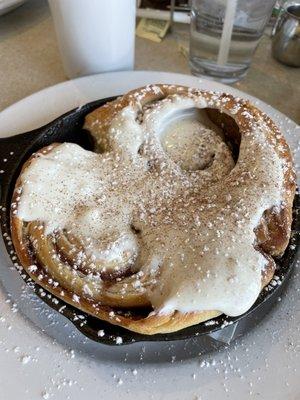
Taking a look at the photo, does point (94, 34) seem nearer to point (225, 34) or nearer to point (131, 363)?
point (225, 34)

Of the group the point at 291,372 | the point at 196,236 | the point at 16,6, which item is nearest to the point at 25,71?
the point at 16,6

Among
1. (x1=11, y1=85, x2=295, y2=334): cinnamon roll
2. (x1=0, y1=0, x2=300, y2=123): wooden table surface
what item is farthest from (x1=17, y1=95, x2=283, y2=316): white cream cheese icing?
(x1=0, y1=0, x2=300, y2=123): wooden table surface

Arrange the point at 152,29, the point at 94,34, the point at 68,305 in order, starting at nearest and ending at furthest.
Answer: the point at 68,305, the point at 94,34, the point at 152,29

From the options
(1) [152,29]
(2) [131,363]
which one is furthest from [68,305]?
(1) [152,29]

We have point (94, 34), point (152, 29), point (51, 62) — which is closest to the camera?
point (94, 34)

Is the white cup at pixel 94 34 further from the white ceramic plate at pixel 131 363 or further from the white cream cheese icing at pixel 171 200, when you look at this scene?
the white ceramic plate at pixel 131 363

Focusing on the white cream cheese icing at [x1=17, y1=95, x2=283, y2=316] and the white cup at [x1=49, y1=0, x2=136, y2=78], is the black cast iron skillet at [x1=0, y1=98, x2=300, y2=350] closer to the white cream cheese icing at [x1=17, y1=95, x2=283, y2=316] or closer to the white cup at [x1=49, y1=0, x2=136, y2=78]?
the white cream cheese icing at [x1=17, y1=95, x2=283, y2=316]
